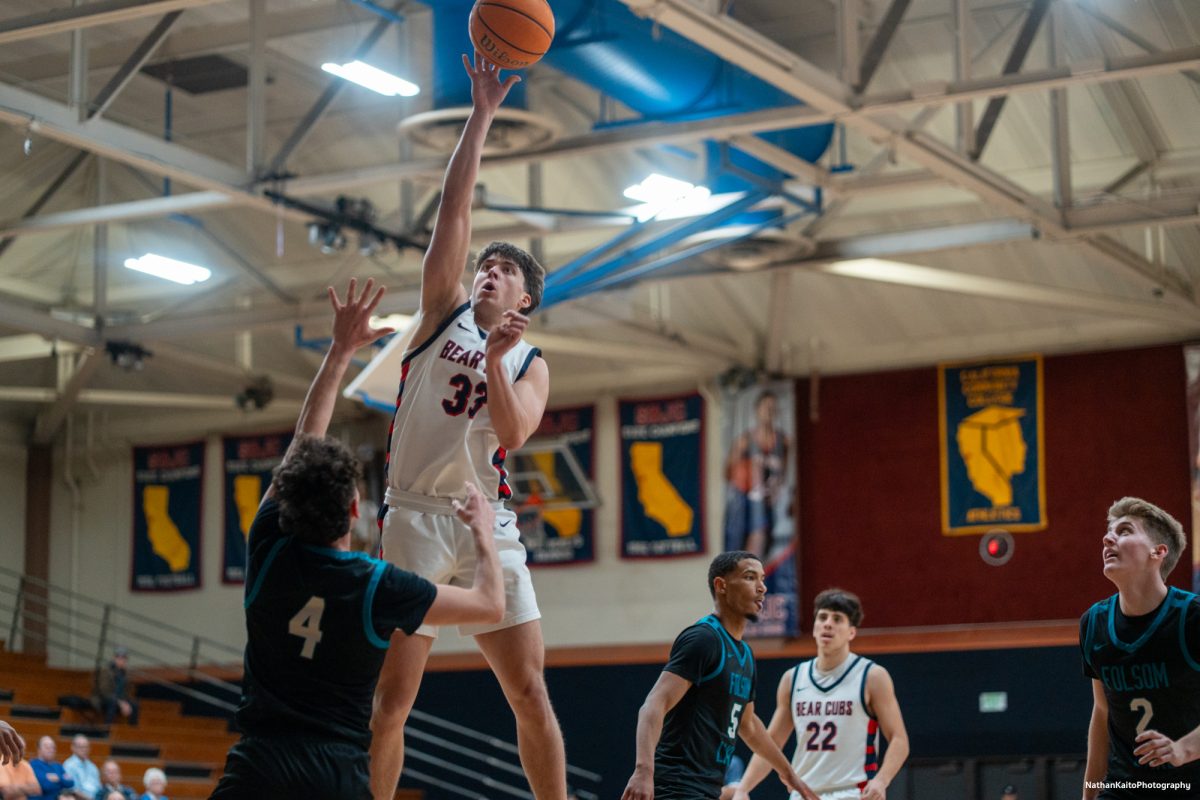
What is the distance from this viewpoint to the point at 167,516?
25594mm

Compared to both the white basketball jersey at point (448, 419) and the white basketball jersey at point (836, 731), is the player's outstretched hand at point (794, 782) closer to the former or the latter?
the white basketball jersey at point (836, 731)

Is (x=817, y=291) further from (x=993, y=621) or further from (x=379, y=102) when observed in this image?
(x=379, y=102)

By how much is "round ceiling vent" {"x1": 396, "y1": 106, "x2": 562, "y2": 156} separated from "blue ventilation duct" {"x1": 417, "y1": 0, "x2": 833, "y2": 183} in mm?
138

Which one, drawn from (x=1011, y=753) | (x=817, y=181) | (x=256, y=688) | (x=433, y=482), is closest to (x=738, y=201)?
(x=817, y=181)

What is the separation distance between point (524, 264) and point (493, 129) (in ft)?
25.3

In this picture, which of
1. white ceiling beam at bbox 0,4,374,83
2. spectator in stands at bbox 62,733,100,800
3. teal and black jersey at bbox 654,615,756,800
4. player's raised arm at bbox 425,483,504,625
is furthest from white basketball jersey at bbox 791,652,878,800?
spectator in stands at bbox 62,733,100,800

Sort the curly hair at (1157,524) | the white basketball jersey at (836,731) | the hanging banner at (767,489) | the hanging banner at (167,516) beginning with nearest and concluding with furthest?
the curly hair at (1157,524) → the white basketball jersey at (836,731) → the hanging banner at (767,489) → the hanging banner at (167,516)

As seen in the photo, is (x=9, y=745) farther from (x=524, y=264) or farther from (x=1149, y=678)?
(x=1149, y=678)

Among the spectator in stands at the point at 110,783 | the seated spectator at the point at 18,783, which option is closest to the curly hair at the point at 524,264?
the seated spectator at the point at 18,783

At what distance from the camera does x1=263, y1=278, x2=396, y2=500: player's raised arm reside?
551cm

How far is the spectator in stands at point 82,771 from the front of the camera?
17884 mm

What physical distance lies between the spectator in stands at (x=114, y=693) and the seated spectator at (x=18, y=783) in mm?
4608

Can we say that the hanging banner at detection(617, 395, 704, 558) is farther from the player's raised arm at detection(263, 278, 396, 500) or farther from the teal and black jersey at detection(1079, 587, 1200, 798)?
the player's raised arm at detection(263, 278, 396, 500)

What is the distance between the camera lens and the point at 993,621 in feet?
66.6
